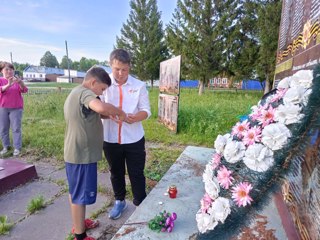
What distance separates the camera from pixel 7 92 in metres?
4.22

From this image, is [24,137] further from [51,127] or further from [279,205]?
[279,205]

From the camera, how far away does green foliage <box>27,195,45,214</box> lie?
269 cm

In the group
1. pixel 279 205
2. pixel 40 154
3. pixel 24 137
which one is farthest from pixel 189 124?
pixel 279 205

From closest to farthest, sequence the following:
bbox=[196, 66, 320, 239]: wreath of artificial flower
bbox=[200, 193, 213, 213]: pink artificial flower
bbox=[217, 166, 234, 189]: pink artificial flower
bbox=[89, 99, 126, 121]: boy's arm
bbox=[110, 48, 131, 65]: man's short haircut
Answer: bbox=[196, 66, 320, 239]: wreath of artificial flower, bbox=[217, 166, 234, 189]: pink artificial flower, bbox=[200, 193, 213, 213]: pink artificial flower, bbox=[89, 99, 126, 121]: boy's arm, bbox=[110, 48, 131, 65]: man's short haircut

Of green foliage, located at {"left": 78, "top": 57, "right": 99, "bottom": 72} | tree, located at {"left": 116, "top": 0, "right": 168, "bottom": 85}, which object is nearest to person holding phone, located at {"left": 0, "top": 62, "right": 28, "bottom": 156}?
tree, located at {"left": 116, "top": 0, "right": 168, "bottom": 85}

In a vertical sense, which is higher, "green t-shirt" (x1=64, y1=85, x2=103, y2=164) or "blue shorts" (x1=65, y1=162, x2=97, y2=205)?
"green t-shirt" (x1=64, y1=85, x2=103, y2=164)

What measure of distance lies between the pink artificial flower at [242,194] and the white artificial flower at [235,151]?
0.11m

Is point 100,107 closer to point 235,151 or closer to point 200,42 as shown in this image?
point 235,151

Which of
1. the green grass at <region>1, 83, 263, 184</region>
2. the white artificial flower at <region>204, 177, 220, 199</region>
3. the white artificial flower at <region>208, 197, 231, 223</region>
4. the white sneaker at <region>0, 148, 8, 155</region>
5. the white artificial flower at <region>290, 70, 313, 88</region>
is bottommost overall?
the white sneaker at <region>0, 148, 8, 155</region>

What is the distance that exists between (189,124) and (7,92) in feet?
13.0

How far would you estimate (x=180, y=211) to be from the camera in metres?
2.16

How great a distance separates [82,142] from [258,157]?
1.40 metres

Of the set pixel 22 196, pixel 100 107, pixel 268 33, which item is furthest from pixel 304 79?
pixel 268 33

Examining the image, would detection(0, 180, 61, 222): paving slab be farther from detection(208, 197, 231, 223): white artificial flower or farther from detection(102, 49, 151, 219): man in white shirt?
detection(208, 197, 231, 223): white artificial flower
